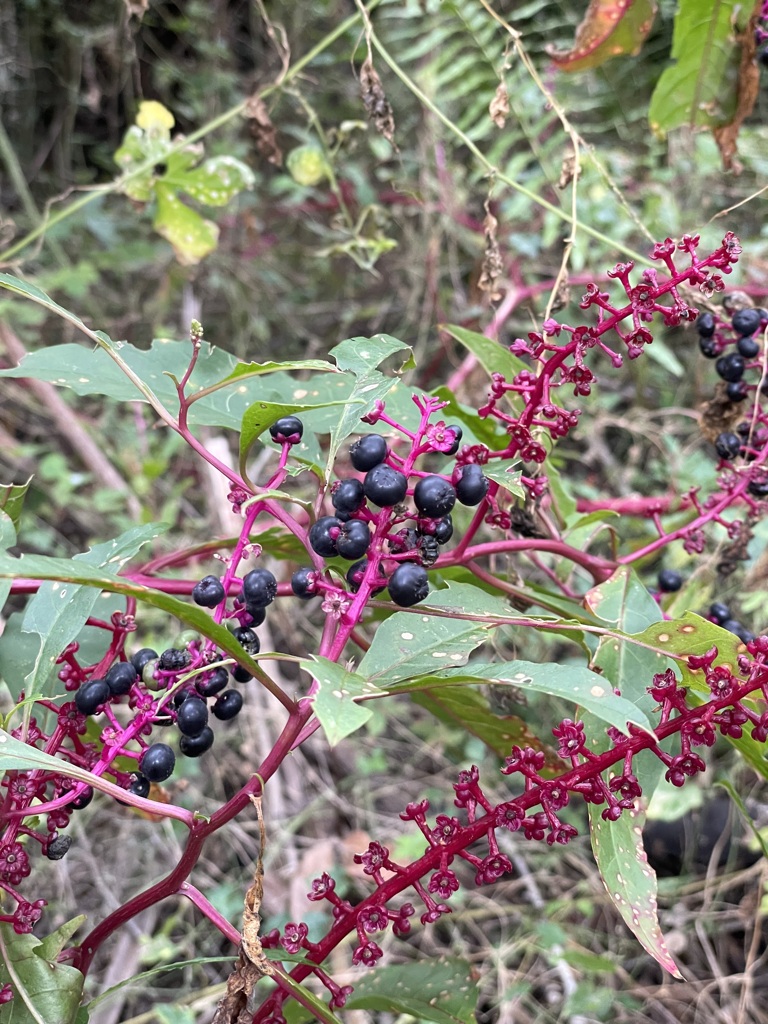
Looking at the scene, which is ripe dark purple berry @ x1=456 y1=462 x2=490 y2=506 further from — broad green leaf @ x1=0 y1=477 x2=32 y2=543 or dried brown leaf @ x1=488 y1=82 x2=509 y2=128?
dried brown leaf @ x1=488 y1=82 x2=509 y2=128

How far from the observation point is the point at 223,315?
2.94 m

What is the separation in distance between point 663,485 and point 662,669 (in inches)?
62.3

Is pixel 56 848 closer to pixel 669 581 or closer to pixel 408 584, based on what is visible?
pixel 408 584

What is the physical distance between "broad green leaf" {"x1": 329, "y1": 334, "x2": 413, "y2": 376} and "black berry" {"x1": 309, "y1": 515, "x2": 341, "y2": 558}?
13cm

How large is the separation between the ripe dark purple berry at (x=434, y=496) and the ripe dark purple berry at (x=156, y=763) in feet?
1.01

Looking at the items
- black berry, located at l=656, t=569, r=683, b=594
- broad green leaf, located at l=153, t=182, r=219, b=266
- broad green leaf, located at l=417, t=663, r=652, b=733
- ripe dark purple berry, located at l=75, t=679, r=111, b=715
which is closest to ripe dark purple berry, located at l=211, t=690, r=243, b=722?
ripe dark purple berry, located at l=75, t=679, r=111, b=715

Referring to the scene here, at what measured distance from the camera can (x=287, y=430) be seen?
0.80m

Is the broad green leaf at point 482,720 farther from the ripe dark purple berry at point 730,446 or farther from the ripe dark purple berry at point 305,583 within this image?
the ripe dark purple berry at point 730,446

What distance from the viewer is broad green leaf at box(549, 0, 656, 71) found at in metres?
1.37

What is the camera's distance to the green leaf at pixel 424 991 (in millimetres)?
885

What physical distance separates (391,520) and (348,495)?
4cm

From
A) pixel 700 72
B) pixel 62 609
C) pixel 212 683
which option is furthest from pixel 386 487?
pixel 700 72

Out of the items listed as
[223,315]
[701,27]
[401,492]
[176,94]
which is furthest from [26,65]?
[401,492]

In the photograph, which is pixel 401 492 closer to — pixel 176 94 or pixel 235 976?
pixel 235 976
